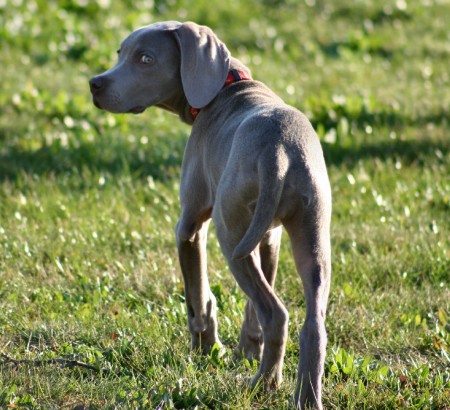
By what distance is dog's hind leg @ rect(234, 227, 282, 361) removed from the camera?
3709 millimetres

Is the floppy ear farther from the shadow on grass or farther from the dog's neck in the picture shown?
the shadow on grass

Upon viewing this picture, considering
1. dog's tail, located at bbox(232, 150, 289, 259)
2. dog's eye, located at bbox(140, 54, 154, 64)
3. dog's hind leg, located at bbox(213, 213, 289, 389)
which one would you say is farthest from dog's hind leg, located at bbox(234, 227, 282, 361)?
dog's eye, located at bbox(140, 54, 154, 64)

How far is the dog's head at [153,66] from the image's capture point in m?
3.82

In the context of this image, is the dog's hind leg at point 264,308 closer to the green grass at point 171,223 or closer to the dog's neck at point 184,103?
the green grass at point 171,223

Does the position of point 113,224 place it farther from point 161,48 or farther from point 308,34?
point 308,34

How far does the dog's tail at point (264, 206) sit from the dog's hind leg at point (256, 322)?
2.07ft

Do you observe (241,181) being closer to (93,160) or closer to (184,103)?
(184,103)

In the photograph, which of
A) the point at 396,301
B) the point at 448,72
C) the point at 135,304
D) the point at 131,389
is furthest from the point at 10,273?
the point at 448,72

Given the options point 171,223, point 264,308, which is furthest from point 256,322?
point 171,223

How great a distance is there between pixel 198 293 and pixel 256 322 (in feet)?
0.94

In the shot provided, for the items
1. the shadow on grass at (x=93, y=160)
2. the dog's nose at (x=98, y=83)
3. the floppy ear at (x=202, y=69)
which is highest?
the floppy ear at (x=202, y=69)

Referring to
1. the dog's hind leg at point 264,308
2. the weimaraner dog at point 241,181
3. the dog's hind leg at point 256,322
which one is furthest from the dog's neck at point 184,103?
the dog's hind leg at point 264,308

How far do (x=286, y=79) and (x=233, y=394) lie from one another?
17.7 ft

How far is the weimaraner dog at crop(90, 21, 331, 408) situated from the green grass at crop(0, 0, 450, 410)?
245 millimetres
